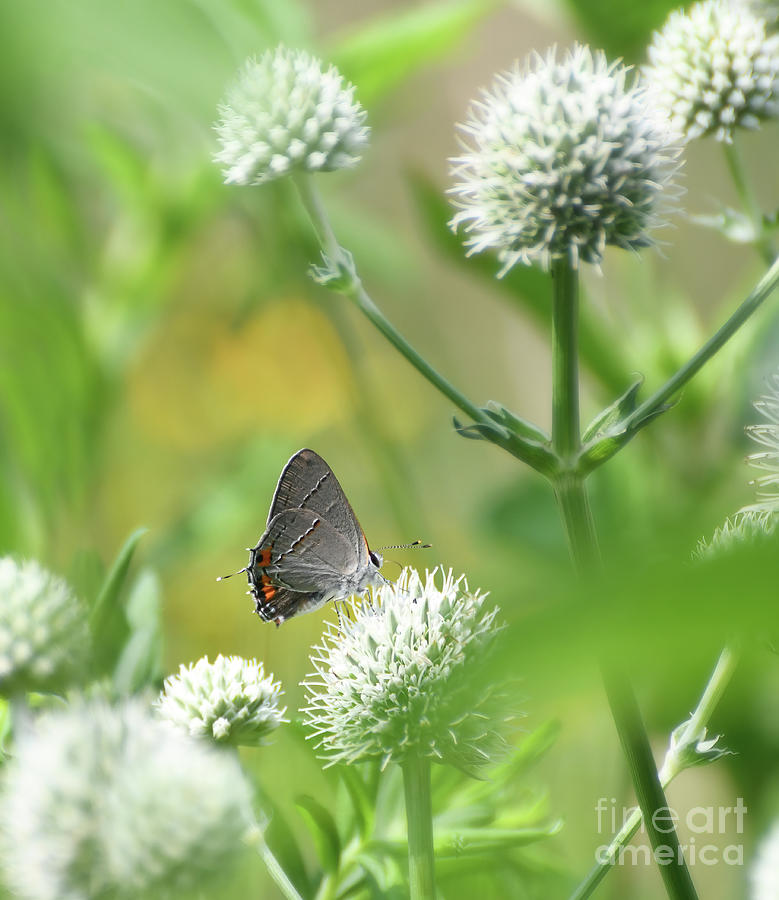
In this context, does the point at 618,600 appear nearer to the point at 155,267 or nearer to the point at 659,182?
the point at 659,182

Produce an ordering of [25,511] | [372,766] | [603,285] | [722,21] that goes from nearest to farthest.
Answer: [372,766]
[722,21]
[25,511]
[603,285]

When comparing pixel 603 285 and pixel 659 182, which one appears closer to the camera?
pixel 659 182

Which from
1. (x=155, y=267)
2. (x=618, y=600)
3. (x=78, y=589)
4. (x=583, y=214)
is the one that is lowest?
(x=618, y=600)

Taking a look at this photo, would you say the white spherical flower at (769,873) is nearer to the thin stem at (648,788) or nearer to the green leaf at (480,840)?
the thin stem at (648,788)

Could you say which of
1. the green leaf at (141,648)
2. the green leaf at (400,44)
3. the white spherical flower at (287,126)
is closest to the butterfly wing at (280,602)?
the green leaf at (141,648)

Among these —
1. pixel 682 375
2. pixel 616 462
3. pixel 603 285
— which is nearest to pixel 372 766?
pixel 682 375

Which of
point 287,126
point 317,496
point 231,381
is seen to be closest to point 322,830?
point 317,496

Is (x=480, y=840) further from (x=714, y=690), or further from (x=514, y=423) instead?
(x=514, y=423)
